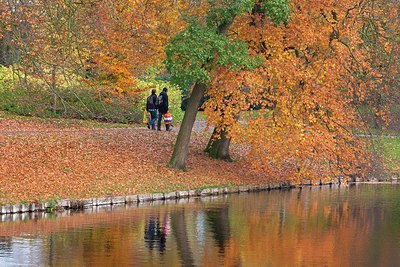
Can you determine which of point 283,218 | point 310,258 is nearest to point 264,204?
point 283,218

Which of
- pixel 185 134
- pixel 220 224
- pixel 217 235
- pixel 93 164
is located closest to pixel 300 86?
pixel 185 134

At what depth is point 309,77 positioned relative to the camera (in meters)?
28.2

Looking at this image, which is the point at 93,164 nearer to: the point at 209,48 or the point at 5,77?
the point at 209,48

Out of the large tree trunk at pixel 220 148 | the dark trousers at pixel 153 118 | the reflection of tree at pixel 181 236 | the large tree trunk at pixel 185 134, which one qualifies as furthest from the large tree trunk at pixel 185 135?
the dark trousers at pixel 153 118

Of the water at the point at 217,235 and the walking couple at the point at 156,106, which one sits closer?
the water at the point at 217,235

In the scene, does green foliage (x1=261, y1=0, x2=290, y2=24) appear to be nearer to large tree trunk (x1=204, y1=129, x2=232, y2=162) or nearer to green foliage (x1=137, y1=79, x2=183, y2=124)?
large tree trunk (x1=204, y1=129, x2=232, y2=162)

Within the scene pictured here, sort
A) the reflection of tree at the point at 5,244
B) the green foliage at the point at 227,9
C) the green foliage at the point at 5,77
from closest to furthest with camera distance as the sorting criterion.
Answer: the reflection of tree at the point at 5,244 < the green foliage at the point at 227,9 < the green foliage at the point at 5,77

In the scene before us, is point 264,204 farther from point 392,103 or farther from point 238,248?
point 392,103

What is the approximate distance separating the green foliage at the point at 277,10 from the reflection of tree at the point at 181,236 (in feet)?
24.4

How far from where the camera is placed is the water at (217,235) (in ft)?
55.7

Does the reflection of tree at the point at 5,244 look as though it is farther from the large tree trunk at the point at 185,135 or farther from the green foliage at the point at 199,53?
the large tree trunk at the point at 185,135

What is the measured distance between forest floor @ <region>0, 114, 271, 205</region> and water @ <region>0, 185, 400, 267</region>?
1.63m

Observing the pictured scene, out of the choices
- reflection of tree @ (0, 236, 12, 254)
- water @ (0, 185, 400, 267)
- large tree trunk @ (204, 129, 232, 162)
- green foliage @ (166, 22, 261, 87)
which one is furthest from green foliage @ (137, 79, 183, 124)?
reflection of tree @ (0, 236, 12, 254)

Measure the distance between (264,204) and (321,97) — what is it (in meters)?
4.43
